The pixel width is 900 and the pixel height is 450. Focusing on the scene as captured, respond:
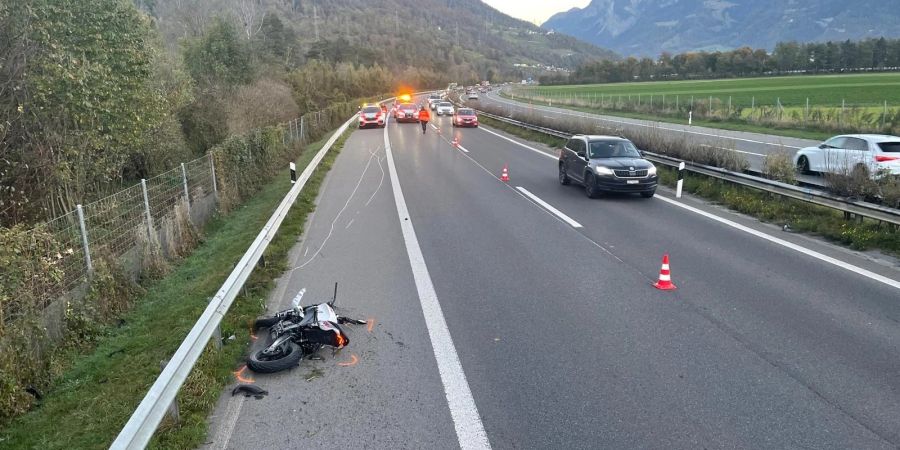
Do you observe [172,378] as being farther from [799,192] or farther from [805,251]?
[799,192]

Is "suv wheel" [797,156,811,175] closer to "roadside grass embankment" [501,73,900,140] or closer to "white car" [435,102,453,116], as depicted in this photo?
"roadside grass embankment" [501,73,900,140]

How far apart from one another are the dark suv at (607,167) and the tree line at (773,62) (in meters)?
86.6

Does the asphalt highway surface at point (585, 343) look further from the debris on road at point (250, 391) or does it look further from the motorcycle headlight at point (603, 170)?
the motorcycle headlight at point (603, 170)

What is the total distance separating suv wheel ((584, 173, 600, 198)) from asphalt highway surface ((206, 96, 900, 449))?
Answer: 2868 millimetres

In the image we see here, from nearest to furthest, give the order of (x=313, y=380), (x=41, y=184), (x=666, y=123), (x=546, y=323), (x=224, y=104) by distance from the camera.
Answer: (x=313, y=380)
(x=546, y=323)
(x=41, y=184)
(x=224, y=104)
(x=666, y=123)

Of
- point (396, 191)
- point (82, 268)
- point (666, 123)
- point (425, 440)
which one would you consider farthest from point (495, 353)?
point (666, 123)

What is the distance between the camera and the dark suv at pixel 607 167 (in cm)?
1544

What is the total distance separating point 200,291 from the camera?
357 inches

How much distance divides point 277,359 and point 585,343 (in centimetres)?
311

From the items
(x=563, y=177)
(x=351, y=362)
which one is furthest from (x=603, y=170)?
(x=351, y=362)

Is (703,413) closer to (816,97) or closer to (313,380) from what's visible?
(313,380)

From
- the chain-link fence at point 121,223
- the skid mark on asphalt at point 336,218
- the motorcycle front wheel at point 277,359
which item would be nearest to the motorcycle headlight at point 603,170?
the skid mark on asphalt at point 336,218

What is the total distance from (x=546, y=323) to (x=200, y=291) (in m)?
5.03

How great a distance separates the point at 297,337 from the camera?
21.5 ft
